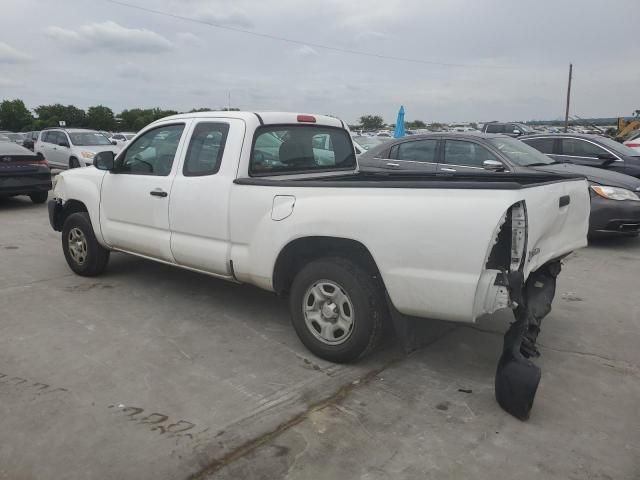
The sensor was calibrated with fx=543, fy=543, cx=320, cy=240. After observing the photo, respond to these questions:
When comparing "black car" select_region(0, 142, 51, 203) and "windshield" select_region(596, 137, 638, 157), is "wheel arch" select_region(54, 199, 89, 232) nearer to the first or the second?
"black car" select_region(0, 142, 51, 203)

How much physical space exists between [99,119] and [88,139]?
163 feet

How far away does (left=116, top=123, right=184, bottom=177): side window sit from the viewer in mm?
4858

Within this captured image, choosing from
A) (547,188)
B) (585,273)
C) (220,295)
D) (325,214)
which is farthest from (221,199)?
(585,273)

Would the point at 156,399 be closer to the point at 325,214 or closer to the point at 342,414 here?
the point at 342,414

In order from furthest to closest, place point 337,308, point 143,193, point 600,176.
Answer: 1. point 600,176
2. point 143,193
3. point 337,308

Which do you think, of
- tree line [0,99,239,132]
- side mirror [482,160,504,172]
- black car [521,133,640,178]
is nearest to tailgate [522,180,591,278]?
side mirror [482,160,504,172]

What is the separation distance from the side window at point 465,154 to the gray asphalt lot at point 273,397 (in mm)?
→ 3003

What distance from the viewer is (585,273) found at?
6.41 metres

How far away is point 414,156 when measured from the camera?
854cm

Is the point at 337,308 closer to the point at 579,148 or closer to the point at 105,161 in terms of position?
the point at 105,161

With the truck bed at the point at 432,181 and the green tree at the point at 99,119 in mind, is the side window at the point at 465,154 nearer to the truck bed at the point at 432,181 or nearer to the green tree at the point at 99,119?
the truck bed at the point at 432,181

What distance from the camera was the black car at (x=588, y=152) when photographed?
9.62 m

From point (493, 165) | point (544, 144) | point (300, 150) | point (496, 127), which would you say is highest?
point (496, 127)

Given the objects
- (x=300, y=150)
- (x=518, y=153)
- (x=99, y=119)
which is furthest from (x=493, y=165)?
(x=99, y=119)
